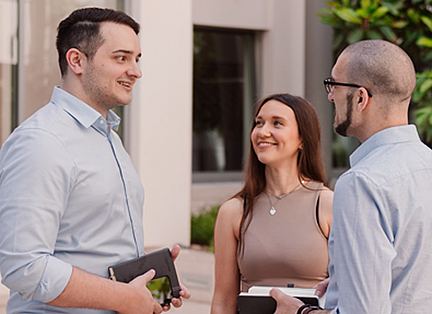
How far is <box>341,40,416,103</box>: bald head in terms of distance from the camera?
1.50 meters

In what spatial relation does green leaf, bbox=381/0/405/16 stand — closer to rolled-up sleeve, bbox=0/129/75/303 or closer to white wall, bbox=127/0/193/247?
white wall, bbox=127/0/193/247

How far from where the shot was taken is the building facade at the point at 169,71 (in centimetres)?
523

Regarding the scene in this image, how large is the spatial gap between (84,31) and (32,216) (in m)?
0.74

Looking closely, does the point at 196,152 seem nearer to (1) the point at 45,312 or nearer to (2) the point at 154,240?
(2) the point at 154,240

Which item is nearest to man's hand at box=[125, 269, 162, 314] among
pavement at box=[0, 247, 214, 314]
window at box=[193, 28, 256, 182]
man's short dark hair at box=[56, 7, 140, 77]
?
man's short dark hair at box=[56, 7, 140, 77]

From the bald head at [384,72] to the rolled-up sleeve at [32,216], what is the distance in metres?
0.99

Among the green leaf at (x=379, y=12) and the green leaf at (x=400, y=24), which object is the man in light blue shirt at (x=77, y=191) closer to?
the green leaf at (x=379, y=12)

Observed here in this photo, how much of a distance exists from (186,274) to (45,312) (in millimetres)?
3532

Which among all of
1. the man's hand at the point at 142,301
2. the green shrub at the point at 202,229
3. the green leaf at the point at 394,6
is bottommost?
the green shrub at the point at 202,229

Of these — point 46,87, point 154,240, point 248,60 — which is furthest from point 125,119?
point 248,60

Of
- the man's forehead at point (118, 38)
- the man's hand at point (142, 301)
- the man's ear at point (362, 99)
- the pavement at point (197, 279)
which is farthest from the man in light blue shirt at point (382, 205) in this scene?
the pavement at point (197, 279)

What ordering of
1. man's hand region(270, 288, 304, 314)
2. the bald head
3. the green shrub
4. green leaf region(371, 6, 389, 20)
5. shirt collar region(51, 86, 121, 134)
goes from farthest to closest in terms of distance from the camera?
green leaf region(371, 6, 389, 20) → the green shrub → shirt collar region(51, 86, 121, 134) → man's hand region(270, 288, 304, 314) → the bald head

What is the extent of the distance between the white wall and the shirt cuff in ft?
13.2

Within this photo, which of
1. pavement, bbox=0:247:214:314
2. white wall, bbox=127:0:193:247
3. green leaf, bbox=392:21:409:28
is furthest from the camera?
green leaf, bbox=392:21:409:28
